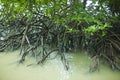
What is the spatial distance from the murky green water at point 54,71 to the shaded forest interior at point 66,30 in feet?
0.31

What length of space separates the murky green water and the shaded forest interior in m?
0.09

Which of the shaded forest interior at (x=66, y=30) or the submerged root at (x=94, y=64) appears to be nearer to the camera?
the submerged root at (x=94, y=64)

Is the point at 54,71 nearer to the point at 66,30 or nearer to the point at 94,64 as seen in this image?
the point at 94,64

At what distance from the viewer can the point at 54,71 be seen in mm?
4250

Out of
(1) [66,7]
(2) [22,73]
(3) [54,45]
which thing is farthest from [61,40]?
(2) [22,73]

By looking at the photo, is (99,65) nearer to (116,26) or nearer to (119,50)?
(119,50)

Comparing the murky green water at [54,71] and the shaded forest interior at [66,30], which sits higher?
the shaded forest interior at [66,30]

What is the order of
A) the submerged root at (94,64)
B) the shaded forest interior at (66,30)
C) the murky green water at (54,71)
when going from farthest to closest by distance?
A: the shaded forest interior at (66,30) < the submerged root at (94,64) < the murky green water at (54,71)

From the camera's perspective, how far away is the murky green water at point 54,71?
413cm

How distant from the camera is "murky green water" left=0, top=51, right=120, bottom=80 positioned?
13.5 ft

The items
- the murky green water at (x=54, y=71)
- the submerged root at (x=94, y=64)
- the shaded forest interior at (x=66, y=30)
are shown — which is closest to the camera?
the murky green water at (x=54, y=71)

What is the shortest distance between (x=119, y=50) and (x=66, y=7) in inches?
40.1

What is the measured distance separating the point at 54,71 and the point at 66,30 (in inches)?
28.6

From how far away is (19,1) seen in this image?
13.9ft
